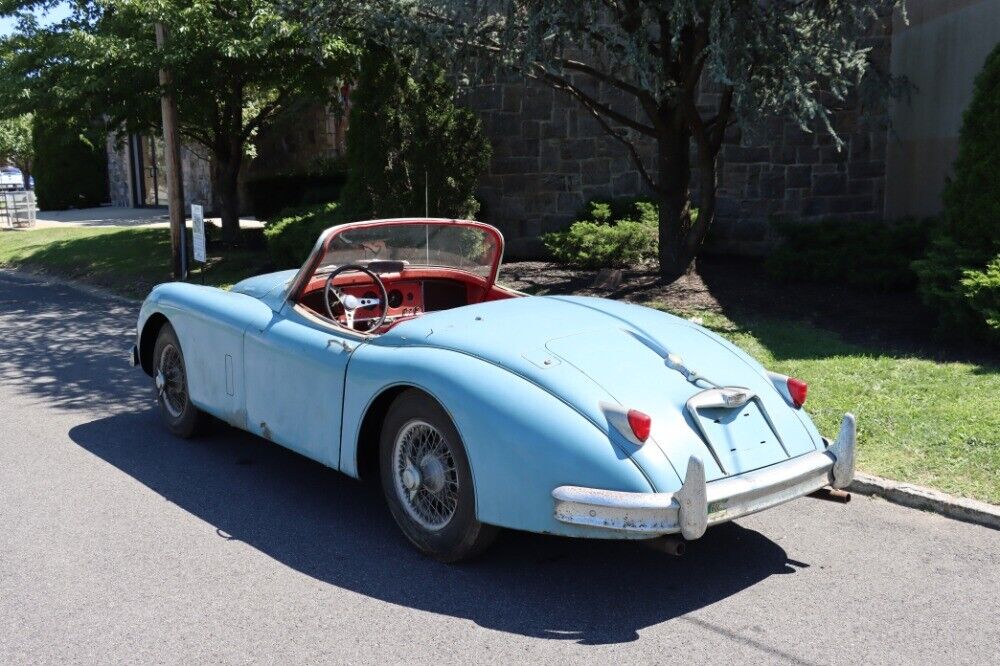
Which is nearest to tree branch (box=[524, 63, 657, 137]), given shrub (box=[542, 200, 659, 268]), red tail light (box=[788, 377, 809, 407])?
shrub (box=[542, 200, 659, 268])

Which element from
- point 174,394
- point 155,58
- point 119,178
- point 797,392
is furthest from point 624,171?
point 119,178

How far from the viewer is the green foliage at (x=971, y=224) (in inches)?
323

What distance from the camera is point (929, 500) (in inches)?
205

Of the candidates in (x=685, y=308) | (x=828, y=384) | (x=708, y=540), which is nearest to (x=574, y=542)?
(x=708, y=540)

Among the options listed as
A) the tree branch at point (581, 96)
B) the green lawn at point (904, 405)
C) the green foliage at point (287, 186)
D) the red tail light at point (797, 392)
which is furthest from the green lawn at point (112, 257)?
the red tail light at point (797, 392)

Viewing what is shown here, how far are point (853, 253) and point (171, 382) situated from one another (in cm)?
791

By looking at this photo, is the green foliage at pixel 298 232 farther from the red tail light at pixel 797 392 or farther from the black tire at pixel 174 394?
the red tail light at pixel 797 392

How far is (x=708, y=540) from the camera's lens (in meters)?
4.82

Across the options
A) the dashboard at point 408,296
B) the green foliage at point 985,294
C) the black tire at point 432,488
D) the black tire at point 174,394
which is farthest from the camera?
the green foliage at point 985,294

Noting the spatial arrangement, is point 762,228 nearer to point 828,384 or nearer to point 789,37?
point 789,37

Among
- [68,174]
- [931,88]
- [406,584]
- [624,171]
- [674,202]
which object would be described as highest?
[931,88]

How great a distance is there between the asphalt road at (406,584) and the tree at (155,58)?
7.07 meters

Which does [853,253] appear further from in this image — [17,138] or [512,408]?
[17,138]

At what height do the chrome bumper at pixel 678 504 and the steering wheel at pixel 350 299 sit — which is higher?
the steering wheel at pixel 350 299
